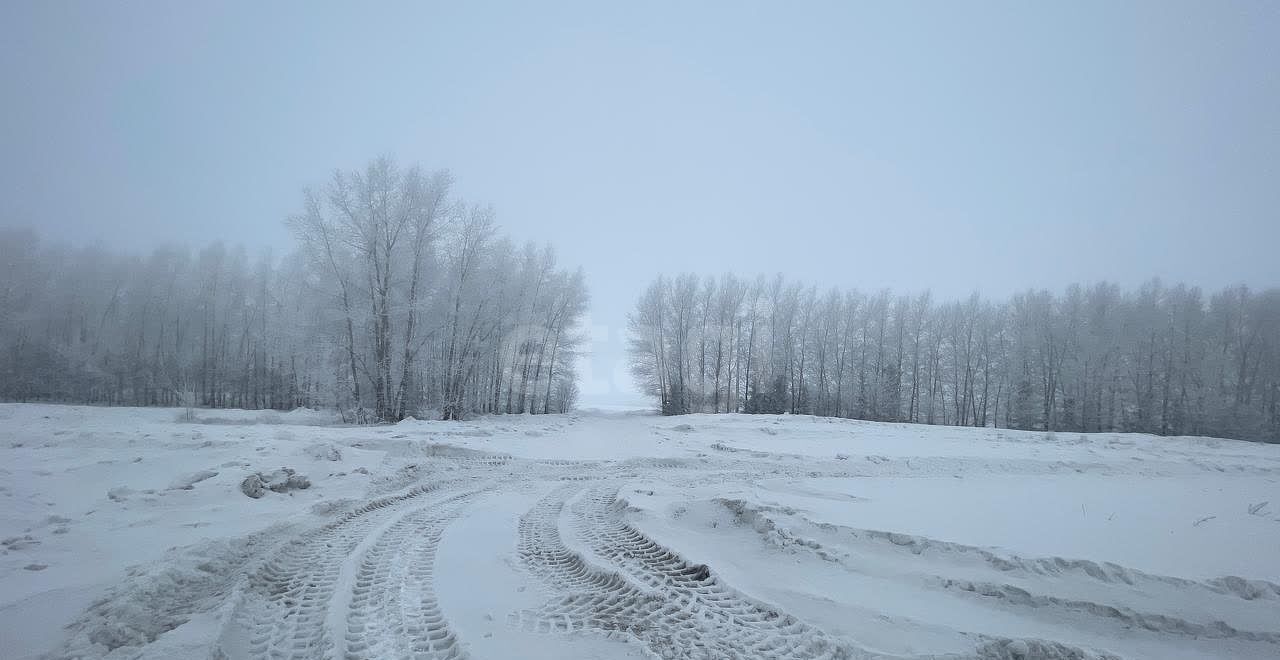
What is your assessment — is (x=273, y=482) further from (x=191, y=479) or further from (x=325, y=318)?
(x=325, y=318)

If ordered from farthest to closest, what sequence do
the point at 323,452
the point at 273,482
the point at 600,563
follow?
the point at 323,452 < the point at 273,482 < the point at 600,563

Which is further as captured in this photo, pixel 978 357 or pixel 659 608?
pixel 978 357

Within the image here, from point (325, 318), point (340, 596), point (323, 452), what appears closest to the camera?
point (340, 596)

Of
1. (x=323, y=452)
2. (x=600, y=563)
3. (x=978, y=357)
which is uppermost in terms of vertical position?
(x=978, y=357)

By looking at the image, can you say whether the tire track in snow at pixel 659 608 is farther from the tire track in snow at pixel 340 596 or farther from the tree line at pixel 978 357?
the tree line at pixel 978 357

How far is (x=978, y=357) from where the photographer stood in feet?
115

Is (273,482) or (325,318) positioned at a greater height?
(325,318)

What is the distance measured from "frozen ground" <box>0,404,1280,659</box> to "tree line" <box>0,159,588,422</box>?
1146cm

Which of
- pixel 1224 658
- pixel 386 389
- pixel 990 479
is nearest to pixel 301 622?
pixel 1224 658

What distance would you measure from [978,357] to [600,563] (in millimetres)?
39253

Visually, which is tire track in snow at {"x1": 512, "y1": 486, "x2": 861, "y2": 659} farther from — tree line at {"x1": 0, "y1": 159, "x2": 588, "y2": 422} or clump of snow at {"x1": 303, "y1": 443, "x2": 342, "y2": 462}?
tree line at {"x1": 0, "y1": 159, "x2": 588, "y2": 422}

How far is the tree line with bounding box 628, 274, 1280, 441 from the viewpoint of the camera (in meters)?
25.4

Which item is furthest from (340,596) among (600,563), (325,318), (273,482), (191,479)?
(325,318)

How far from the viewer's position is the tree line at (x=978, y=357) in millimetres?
25391
